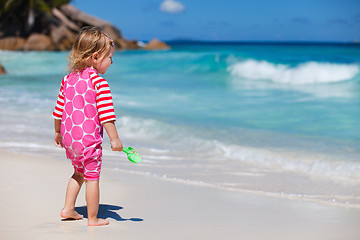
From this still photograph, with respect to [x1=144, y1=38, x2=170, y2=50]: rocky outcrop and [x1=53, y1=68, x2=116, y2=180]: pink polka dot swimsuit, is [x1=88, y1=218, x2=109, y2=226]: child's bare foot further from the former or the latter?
[x1=144, y1=38, x2=170, y2=50]: rocky outcrop

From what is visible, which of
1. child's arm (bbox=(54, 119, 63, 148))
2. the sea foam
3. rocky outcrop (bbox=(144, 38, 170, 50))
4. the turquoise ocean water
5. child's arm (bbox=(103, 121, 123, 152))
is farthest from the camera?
rocky outcrop (bbox=(144, 38, 170, 50))

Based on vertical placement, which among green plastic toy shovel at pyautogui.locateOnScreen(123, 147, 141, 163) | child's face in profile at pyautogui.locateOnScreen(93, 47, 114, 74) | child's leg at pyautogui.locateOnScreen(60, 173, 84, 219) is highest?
child's face in profile at pyautogui.locateOnScreen(93, 47, 114, 74)

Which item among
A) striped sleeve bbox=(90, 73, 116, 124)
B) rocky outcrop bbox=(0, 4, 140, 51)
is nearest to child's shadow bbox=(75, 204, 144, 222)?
striped sleeve bbox=(90, 73, 116, 124)

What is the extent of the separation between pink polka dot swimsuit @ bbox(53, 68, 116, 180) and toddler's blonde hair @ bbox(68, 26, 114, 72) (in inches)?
2.2

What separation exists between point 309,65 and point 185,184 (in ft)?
47.4

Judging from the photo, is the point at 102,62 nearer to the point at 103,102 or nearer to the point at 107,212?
the point at 103,102

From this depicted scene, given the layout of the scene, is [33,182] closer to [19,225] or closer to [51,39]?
[19,225]

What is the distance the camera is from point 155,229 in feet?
9.39

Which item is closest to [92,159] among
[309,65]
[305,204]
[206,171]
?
[305,204]

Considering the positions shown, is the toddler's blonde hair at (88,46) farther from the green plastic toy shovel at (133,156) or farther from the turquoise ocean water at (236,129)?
the turquoise ocean water at (236,129)

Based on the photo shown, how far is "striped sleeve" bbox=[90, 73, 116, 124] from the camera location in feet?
8.98

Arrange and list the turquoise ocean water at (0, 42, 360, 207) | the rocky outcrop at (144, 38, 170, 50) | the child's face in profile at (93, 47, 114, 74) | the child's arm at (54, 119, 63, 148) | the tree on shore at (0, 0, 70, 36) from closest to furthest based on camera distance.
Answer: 1. the child's face in profile at (93, 47, 114, 74)
2. the child's arm at (54, 119, 63, 148)
3. the turquoise ocean water at (0, 42, 360, 207)
4. the tree on shore at (0, 0, 70, 36)
5. the rocky outcrop at (144, 38, 170, 50)

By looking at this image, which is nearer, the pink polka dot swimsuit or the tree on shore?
the pink polka dot swimsuit

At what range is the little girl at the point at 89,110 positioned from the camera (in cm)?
276
